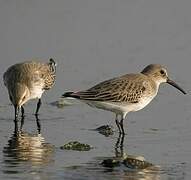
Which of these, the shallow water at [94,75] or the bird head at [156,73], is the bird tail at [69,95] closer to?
the shallow water at [94,75]

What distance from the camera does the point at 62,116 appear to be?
14633mm

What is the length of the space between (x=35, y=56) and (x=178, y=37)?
12.2 feet

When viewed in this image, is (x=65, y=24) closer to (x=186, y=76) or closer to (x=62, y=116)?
(x=186, y=76)

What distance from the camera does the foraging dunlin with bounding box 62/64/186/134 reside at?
13.6 meters

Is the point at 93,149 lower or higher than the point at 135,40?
lower

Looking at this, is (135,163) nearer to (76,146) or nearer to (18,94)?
(76,146)

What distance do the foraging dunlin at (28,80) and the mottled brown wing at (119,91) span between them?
1.61m

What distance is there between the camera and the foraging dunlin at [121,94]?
44.6ft

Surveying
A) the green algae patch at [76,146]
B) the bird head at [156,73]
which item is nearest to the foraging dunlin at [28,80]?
the bird head at [156,73]

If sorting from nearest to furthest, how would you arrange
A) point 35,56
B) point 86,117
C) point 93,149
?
1. point 93,149
2. point 86,117
3. point 35,56

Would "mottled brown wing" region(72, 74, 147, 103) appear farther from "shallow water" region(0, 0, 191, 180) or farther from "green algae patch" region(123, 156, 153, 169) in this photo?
"green algae patch" region(123, 156, 153, 169)

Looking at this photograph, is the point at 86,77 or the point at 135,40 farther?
the point at 135,40

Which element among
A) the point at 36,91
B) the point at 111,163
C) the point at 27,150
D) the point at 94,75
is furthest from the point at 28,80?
the point at 111,163

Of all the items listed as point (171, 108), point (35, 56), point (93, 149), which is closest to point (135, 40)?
point (35, 56)
